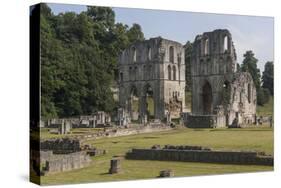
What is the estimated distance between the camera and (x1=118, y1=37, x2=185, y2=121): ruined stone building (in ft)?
79.6

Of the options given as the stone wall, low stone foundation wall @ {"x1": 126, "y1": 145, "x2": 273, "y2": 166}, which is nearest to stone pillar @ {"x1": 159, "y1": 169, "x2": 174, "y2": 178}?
low stone foundation wall @ {"x1": 126, "y1": 145, "x2": 273, "y2": 166}

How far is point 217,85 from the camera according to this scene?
26.7m

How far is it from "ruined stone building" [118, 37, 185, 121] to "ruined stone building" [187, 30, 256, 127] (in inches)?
27.0

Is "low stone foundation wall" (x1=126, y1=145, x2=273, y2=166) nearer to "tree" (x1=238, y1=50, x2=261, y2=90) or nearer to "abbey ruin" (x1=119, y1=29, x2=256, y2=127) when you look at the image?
"abbey ruin" (x1=119, y1=29, x2=256, y2=127)

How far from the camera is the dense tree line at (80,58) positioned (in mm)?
21250

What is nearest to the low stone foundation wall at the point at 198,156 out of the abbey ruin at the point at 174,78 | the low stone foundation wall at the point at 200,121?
the low stone foundation wall at the point at 200,121

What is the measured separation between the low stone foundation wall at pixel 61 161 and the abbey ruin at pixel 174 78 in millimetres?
2763

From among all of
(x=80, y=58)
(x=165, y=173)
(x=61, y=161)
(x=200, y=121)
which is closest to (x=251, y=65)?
(x=200, y=121)

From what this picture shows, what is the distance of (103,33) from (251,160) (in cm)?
671

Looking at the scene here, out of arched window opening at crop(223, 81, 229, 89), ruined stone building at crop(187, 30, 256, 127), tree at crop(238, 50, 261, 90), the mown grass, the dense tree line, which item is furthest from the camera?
arched window opening at crop(223, 81, 229, 89)

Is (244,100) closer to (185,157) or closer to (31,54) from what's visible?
(185,157)

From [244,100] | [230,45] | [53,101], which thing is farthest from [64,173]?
[244,100]

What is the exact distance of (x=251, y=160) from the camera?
24000mm

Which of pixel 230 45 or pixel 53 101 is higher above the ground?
pixel 230 45
